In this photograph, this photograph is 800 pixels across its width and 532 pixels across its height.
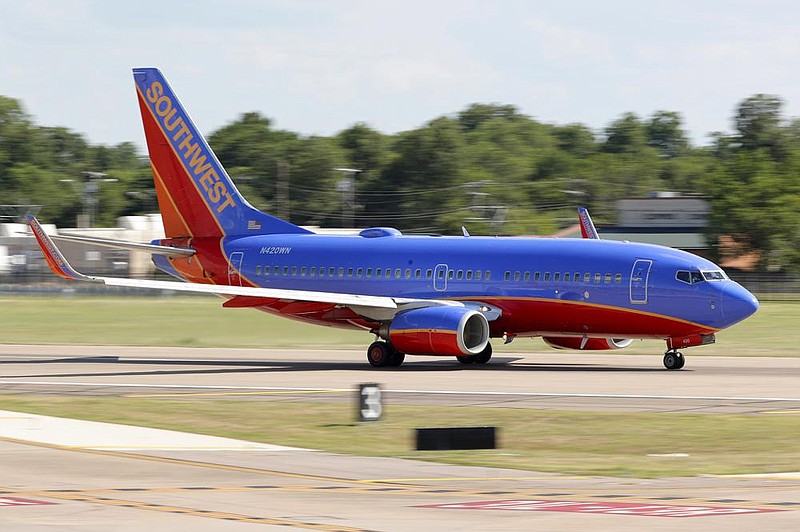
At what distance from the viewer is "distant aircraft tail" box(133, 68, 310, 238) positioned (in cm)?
4884

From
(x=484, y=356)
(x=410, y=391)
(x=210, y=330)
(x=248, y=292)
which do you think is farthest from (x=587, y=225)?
(x=410, y=391)

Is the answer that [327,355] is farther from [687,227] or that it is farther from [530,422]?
[687,227]

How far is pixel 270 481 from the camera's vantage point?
19141 millimetres

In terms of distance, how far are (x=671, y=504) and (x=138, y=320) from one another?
4670cm

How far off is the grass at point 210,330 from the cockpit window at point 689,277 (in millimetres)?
7976

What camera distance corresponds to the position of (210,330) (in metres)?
54.2

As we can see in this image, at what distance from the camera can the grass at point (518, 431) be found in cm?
2153

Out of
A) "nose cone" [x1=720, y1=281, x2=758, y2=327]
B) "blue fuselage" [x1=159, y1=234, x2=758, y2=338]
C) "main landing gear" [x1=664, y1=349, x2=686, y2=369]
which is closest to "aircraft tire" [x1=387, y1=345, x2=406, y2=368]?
"blue fuselage" [x1=159, y1=234, x2=758, y2=338]

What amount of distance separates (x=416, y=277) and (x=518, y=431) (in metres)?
18.2

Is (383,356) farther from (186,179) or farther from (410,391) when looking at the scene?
(186,179)

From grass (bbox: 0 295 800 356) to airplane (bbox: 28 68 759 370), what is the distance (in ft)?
13.6

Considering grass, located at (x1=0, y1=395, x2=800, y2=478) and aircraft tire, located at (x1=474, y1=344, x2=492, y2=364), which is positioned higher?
aircraft tire, located at (x1=474, y1=344, x2=492, y2=364)

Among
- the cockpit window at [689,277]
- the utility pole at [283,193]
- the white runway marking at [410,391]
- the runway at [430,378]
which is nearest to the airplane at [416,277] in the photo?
the cockpit window at [689,277]

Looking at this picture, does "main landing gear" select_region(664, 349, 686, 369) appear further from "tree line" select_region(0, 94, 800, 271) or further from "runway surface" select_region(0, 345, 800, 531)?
"tree line" select_region(0, 94, 800, 271)
